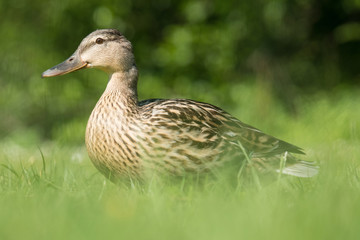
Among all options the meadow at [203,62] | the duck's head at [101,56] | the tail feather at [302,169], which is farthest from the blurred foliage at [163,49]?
the tail feather at [302,169]

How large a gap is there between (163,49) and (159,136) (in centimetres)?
715

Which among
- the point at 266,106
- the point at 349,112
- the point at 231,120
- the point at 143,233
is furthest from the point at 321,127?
the point at 143,233

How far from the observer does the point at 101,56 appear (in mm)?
4652

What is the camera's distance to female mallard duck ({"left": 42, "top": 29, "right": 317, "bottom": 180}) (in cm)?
388

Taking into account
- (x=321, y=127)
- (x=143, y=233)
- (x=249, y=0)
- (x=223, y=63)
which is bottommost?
(x=143, y=233)

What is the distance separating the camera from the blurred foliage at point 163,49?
10883 millimetres

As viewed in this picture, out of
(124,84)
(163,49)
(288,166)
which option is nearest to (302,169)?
(288,166)

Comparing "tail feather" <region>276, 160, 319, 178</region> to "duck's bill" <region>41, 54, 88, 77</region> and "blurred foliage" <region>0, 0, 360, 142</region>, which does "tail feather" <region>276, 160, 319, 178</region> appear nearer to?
"duck's bill" <region>41, 54, 88, 77</region>

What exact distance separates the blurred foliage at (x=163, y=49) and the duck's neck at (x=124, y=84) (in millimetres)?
5845

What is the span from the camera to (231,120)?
4441mm

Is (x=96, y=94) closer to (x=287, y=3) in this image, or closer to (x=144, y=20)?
(x=144, y=20)

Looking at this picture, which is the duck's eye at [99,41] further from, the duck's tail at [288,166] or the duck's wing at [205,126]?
the duck's tail at [288,166]

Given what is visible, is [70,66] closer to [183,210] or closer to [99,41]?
[99,41]

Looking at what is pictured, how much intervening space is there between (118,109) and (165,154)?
0.57 meters
